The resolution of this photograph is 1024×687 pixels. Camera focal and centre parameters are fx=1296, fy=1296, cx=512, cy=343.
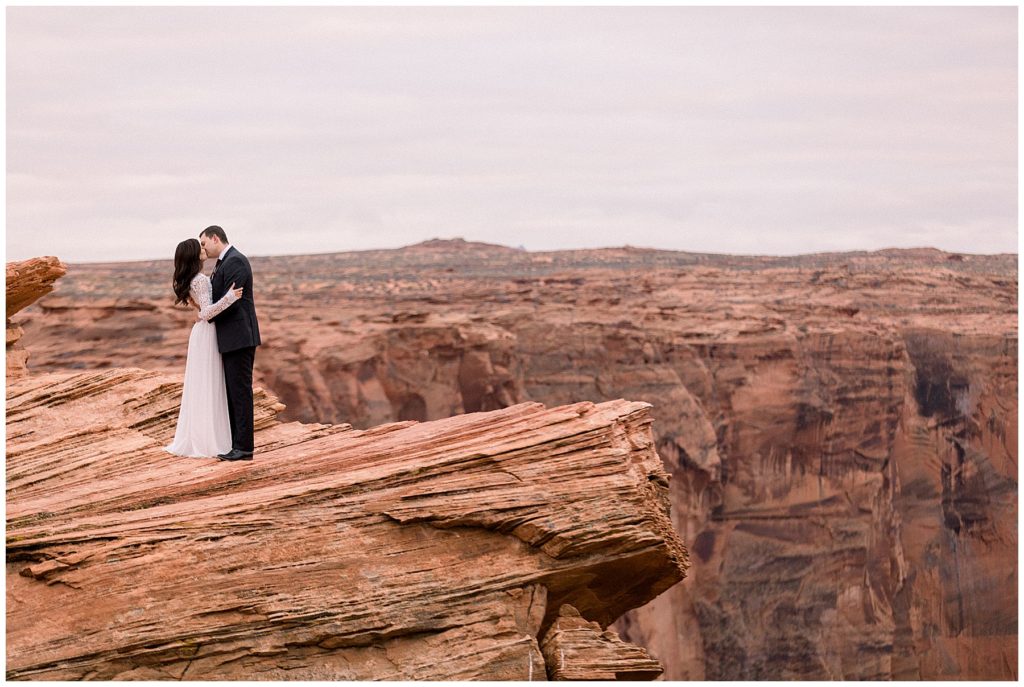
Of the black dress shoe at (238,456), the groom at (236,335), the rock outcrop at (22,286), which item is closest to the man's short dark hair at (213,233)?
the groom at (236,335)

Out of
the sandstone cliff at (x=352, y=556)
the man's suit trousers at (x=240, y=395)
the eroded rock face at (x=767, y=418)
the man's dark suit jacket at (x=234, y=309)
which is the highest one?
the man's dark suit jacket at (x=234, y=309)

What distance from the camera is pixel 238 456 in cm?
1216

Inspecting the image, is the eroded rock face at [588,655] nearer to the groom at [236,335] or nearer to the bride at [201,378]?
the groom at [236,335]

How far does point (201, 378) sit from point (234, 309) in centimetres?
74

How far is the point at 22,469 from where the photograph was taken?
38.7 feet

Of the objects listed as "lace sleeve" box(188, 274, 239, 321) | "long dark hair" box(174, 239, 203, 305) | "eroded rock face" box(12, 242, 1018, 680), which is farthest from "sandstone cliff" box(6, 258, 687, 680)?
"eroded rock face" box(12, 242, 1018, 680)

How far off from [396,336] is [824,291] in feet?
82.6

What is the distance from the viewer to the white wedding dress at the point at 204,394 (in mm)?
12219

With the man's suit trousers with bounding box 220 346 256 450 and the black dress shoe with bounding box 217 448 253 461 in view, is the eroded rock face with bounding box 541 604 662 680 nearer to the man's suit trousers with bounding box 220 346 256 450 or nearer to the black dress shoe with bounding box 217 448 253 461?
the black dress shoe with bounding box 217 448 253 461

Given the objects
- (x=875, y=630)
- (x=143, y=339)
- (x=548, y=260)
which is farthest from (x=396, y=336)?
(x=548, y=260)

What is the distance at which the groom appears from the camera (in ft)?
39.8

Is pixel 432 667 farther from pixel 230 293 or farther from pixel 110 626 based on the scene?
pixel 230 293

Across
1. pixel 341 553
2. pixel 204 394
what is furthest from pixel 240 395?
pixel 341 553

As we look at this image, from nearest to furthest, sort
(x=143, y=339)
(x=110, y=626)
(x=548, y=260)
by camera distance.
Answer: (x=110, y=626) < (x=143, y=339) < (x=548, y=260)
